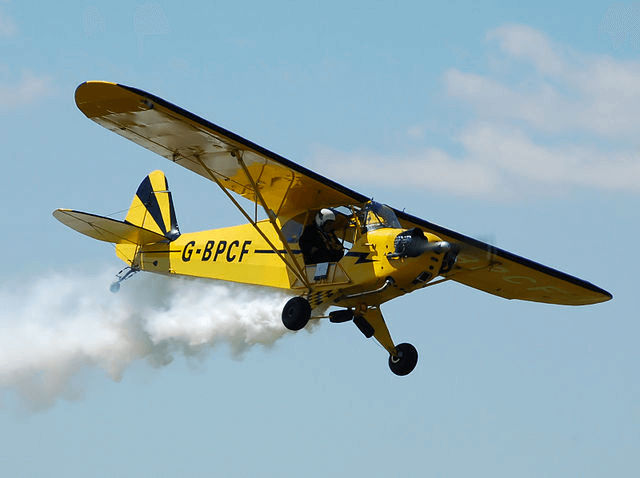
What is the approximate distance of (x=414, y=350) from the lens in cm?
2167

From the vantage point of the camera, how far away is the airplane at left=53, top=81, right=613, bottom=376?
1970 centimetres

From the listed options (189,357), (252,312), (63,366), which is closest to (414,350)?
(252,312)

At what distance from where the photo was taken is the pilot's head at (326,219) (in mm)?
20859

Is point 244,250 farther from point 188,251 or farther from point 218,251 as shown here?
point 188,251

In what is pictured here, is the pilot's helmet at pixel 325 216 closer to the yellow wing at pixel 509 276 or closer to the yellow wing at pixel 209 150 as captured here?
the yellow wing at pixel 209 150

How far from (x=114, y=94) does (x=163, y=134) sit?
137 cm

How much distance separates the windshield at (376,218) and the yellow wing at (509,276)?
1.30m

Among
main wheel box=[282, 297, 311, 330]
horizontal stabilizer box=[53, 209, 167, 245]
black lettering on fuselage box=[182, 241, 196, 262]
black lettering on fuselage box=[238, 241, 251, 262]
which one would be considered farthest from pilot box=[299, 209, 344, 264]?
horizontal stabilizer box=[53, 209, 167, 245]

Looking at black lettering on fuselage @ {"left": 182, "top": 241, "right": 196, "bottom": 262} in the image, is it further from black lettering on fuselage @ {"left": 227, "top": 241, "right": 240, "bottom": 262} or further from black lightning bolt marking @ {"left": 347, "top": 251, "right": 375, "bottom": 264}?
black lightning bolt marking @ {"left": 347, "top": 251, "right": 375, "bottom": 264}

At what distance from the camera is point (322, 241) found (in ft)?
69.0

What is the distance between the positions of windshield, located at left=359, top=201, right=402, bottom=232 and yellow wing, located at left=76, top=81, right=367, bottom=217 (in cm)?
25

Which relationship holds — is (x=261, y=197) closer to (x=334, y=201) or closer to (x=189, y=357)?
(x=334, y=201)

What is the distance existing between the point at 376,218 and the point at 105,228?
5781 millimetres

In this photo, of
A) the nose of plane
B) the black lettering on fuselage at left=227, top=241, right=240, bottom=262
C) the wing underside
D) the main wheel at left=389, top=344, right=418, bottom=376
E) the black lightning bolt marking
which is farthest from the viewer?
the black lettering on fuselage at left=227, top=241, right=240, bottom=262
